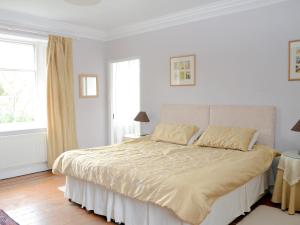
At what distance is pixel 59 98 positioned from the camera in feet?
15.5

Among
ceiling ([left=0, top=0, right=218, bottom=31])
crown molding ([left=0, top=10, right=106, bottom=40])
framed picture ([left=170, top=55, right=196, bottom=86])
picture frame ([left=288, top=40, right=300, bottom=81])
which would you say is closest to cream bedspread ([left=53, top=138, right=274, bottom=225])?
picture frame ([left=288, top=40, right=300, bottom=81])

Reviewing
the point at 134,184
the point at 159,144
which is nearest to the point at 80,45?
the point at 159,144

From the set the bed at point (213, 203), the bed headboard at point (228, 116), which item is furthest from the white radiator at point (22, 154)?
the bed headboard at point (228, 116)

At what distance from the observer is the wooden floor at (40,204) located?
9.41 feet

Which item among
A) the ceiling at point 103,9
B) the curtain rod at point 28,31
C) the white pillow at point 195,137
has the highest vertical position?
the ceiling at point 103,9

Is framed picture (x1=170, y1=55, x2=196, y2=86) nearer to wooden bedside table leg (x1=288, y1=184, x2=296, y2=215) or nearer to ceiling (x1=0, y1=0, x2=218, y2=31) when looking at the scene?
ceiling (x1=0, y1=0, x2=218, y2=31)

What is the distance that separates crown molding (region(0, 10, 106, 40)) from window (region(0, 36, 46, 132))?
0.29m

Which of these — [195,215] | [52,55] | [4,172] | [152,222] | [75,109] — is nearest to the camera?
[195,215]

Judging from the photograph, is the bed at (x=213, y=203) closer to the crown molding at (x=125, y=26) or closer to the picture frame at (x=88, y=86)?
the crown molding at (x=125, y=26)

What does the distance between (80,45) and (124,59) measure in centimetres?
87

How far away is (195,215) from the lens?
Result: 2.00 meters

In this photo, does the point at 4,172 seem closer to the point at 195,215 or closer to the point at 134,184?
the point at 134,184

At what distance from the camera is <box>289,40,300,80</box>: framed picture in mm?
3238

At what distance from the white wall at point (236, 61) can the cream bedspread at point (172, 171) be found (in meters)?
0.71
